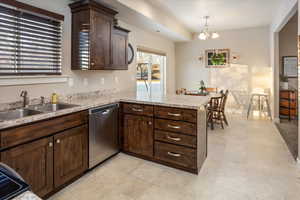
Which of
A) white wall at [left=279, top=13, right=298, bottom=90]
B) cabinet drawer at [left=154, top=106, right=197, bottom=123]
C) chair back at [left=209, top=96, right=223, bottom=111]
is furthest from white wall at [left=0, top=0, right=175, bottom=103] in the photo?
white wall at [left=279, top=13, right=298, bottom=90]

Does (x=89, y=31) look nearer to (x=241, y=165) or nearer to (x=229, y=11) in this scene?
(x=241, y=165)

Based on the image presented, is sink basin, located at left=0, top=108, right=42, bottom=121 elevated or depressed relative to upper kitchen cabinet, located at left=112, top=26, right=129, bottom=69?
depressed

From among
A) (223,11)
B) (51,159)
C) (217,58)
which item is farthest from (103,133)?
(217,58)

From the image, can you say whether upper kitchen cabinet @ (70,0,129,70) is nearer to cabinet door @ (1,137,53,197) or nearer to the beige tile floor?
cabinet door @ (1,137,53,197)

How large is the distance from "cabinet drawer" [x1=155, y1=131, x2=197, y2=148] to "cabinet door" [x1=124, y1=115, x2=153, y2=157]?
15cm

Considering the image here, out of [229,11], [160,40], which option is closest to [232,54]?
[229,11]

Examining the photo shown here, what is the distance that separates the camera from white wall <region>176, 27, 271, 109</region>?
19.1 feet

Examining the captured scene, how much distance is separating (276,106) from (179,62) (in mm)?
3369

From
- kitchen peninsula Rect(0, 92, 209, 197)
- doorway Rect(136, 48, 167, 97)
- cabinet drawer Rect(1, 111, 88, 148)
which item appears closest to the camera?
cabinet drawer Rect(1, 111, 88, 148)

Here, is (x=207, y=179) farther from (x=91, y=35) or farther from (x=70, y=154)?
(x=91, y=35)

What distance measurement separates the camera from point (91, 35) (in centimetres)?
277

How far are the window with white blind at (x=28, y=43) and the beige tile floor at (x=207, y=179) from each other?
60.2 inches

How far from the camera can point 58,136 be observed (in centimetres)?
204

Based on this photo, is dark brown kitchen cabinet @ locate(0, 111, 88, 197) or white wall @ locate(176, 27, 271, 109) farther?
white wall @ locate(176, 27, 271, 109)
